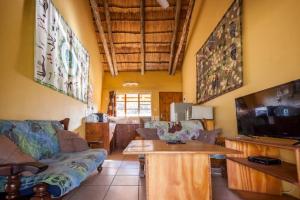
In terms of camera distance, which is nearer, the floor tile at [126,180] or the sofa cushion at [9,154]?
the sofa cushion at [9,154]

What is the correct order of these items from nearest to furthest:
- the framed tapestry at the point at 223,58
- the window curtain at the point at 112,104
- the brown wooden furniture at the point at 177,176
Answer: the brown wooden furniture at the point at 177,176 < the framed tapestry at the point at 223,58 < the window curtain at the point at 112,104

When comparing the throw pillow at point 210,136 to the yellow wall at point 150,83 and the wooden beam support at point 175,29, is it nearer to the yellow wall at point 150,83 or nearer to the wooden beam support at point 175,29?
the wooden beam support at point 175,29

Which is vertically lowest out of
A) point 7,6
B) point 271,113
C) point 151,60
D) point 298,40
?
point 271,113

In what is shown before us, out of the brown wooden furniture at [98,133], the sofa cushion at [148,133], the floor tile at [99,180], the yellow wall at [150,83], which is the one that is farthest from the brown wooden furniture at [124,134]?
the floor tile at [99,180]

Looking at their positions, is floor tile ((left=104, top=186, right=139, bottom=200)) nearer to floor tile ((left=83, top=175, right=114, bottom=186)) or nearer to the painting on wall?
floor tile ((left=83, top=175, right=114, bottom=186))

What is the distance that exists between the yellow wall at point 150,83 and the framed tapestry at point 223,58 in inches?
110

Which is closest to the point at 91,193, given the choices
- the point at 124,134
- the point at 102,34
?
the point at 124,134

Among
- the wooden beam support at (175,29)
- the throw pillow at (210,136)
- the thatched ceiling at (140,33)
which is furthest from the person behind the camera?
the thatched ceiling at (140,33)

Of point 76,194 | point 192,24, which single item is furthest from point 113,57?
point 76,194

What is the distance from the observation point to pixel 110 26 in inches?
247

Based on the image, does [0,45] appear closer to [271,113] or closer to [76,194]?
[76,194]

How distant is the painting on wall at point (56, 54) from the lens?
290 centimetres

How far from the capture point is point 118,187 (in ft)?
9.11

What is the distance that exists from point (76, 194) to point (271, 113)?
2.41 m
